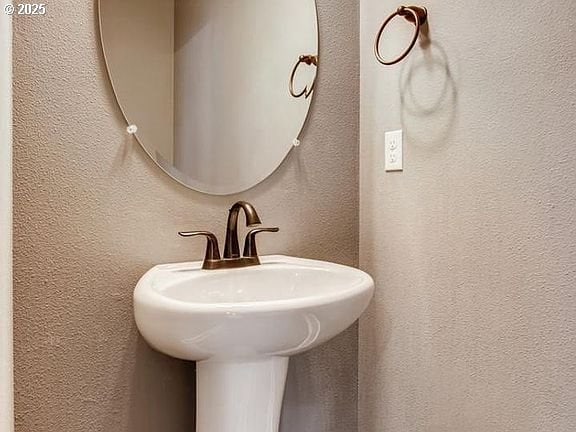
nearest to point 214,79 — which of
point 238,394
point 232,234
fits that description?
point 232,234

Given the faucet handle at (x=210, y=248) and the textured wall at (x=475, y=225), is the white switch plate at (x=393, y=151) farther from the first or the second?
the faucet handle at (x=210, y=248)

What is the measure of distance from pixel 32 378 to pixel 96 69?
2.42ft

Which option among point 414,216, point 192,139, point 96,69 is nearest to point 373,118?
point 414,216

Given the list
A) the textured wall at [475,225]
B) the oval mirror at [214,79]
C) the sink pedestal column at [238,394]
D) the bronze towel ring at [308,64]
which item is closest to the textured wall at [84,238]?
the oval mirror at [214,79]

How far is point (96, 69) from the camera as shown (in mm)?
1277

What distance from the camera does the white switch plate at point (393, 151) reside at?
1488mm

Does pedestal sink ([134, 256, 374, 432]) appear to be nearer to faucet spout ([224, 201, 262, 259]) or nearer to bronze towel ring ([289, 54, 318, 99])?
faucet spout ([224, 201, 262, 259])

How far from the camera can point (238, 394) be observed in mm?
1232

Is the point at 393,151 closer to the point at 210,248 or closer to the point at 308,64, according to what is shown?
the point at 308,64

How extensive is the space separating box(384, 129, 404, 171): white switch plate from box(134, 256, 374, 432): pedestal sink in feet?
1.12

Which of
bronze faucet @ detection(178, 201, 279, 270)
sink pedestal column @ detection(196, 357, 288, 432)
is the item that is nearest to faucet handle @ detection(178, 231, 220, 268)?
bronze faucet @ detection(178, 201, 279, 270)

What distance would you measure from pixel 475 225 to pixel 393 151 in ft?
1.26

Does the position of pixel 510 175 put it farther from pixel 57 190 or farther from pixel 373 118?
pixel 57 190

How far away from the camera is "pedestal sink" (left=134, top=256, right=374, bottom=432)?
1022 millimetres
